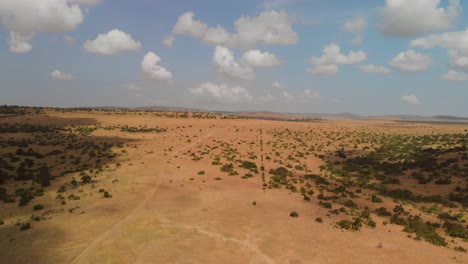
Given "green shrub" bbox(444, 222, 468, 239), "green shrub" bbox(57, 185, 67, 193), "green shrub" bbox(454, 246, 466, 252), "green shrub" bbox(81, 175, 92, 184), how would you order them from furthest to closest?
1. "green shrub" bbox(81, 175, 92, 184)
2. "green shrub" bbox(57, 185, 67, 193)
3. "green shrub" bbox(444, 222, 468, 239)
4. "green shrub" bbox(454, 246, 466, 252)

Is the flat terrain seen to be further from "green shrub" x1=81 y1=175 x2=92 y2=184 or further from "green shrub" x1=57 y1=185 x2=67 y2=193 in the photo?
"green shrub" x1=57 y1=185 x2=67 y2=193

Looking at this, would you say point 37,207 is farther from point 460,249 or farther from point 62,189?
point 460,249

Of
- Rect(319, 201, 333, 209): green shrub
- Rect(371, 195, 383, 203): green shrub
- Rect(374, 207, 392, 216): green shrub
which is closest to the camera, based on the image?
Rect(374, 207, 392, 216): green shrub

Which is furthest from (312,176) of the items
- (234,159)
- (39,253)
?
(39,253)

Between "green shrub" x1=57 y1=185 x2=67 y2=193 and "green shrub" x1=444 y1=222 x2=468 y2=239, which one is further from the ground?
"green shrub" x1=57 y1=185 x2=67 y2=193

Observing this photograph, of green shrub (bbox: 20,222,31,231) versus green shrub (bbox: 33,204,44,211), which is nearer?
green shrub (bbox: 20,222,31,231)

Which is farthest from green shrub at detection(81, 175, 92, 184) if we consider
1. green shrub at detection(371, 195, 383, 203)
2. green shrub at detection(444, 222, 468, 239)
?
green shrub at detection(444, 222, 468, 239)

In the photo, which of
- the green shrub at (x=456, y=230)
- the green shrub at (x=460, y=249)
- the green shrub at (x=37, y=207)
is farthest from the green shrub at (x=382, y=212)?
the green shrub at (x=37, y=207)

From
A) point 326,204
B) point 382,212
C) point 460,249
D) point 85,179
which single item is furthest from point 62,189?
point 460,249

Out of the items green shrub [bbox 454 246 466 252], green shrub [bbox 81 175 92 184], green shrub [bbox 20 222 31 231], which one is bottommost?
green shrub [bbox 454 246 466 252]

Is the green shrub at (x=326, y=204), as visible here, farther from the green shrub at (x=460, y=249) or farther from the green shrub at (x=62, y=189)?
the green shrub at (x=62, y=189)
